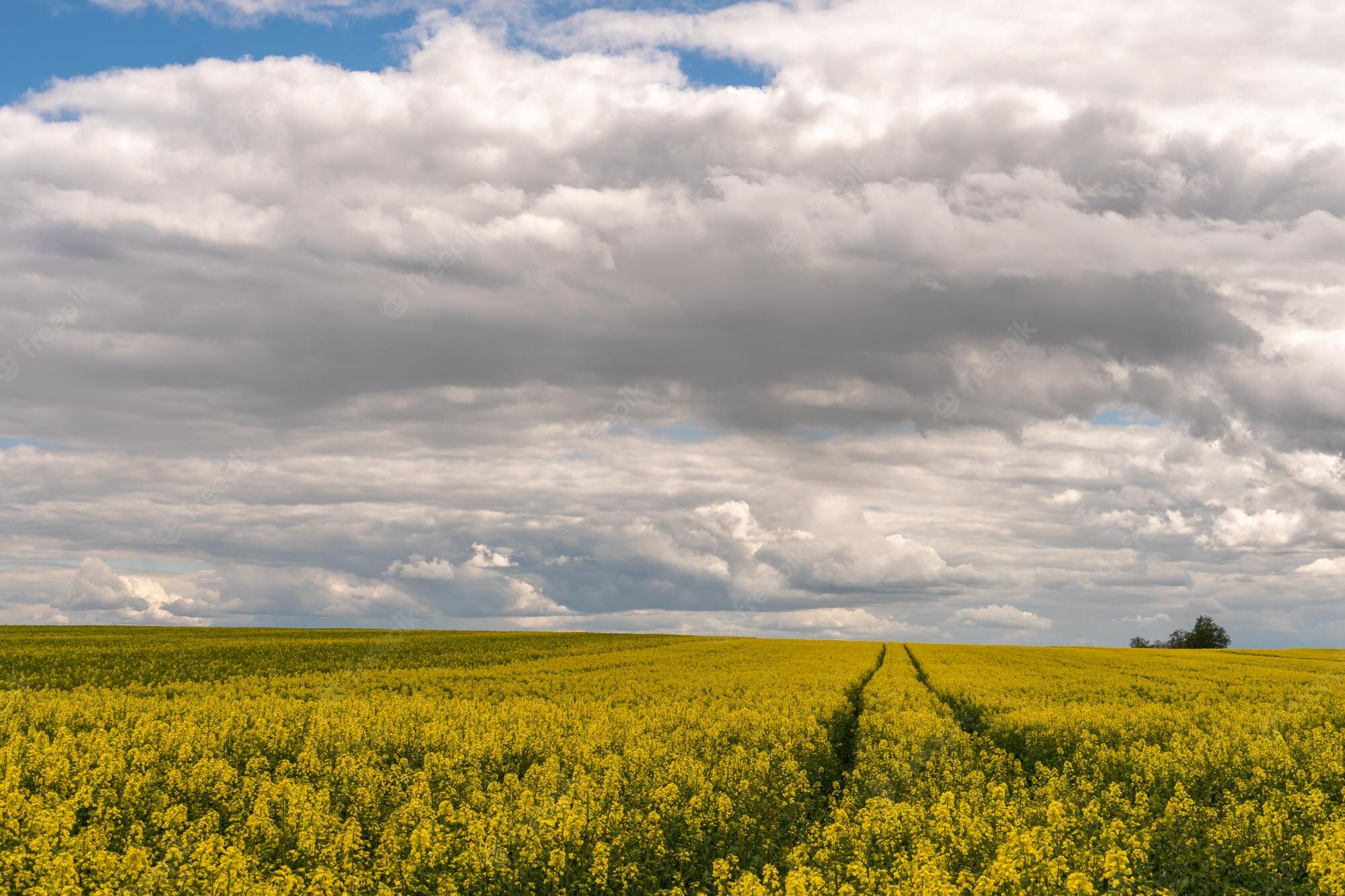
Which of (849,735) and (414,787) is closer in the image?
(414,787)

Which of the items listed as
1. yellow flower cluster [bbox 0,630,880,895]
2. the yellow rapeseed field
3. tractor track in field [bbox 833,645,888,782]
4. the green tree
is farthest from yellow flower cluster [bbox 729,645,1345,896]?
the green tree

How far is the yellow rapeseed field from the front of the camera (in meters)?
11.5

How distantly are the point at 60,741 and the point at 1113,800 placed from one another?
2150cm

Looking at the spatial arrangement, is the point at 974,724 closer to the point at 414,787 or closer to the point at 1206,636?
the point at 414,787

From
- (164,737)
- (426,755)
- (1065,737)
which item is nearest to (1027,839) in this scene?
(426,755)

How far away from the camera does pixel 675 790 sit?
15211mm

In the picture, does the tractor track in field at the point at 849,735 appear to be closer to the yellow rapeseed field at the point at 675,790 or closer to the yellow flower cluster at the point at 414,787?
the yellow rapeseed field at the point at 675,790

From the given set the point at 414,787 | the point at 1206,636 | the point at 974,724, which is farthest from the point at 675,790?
the point at 1206,636

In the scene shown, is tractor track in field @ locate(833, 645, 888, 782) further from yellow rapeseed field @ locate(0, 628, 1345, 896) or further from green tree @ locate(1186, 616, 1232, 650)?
green tree @ locate(1186, 616, 1232, 650)

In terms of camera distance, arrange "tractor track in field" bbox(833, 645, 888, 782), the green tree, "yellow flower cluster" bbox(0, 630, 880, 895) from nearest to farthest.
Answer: "yellow flower cluster" bbox(0, 630, 880, 895)
"tractor track in field" bbox(833, 645, 888, 782)
the green tree

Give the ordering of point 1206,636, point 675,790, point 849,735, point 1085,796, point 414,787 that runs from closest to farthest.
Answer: point 675,790, point 414,787, point 1085,796, point 849,735, point 1206,636

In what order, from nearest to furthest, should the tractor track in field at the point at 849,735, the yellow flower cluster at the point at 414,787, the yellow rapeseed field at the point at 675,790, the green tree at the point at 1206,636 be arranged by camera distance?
the yellow rapeseed field at the point at 675,790 → the yellow flower cluster at the point at 414,787 → the tractor track in field at the point at 849,735 → the green tree at the point at 1206,636

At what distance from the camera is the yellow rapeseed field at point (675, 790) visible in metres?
11.5

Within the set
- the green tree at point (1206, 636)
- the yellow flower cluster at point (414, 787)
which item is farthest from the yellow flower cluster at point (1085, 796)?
the green tree at point (1206, 636)
